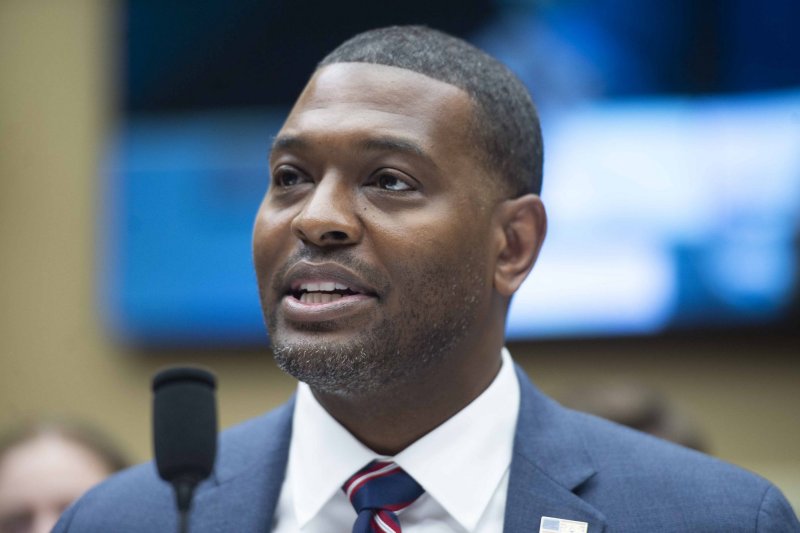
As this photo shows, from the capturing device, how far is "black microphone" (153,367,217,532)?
86.4 inches

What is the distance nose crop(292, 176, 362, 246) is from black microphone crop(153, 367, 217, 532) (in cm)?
44

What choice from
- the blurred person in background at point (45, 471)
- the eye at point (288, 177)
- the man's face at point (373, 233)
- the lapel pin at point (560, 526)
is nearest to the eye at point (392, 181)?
the man's face at point (373, 233)

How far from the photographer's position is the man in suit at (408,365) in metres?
2.59

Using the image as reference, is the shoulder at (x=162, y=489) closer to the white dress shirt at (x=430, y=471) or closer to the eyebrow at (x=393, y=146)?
the white dress shirt at (x=430, y=471)

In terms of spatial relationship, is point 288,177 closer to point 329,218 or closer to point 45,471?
point 329,218

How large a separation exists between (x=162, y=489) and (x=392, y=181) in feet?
2.85

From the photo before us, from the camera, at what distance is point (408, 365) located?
265cm

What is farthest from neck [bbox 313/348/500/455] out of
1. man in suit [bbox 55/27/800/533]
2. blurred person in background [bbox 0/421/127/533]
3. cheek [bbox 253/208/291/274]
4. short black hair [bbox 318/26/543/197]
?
blurred person in background [bbox 0/421/127/533]

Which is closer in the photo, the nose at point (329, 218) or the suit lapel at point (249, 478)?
the nose at point (329, 218)

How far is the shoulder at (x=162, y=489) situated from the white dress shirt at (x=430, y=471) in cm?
6

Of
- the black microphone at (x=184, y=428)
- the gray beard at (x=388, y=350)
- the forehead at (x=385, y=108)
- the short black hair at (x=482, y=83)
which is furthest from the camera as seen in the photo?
the short black hair at (x=482, y=83)

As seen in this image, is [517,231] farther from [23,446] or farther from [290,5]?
[290,5]

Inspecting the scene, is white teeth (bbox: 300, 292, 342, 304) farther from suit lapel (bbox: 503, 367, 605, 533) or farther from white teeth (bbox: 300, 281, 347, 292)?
suit lapel (bbox: 503, 367, 605, 533)

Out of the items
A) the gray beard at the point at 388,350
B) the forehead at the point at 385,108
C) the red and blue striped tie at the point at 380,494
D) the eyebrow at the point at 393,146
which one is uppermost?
the forehead at the point at 385,108
